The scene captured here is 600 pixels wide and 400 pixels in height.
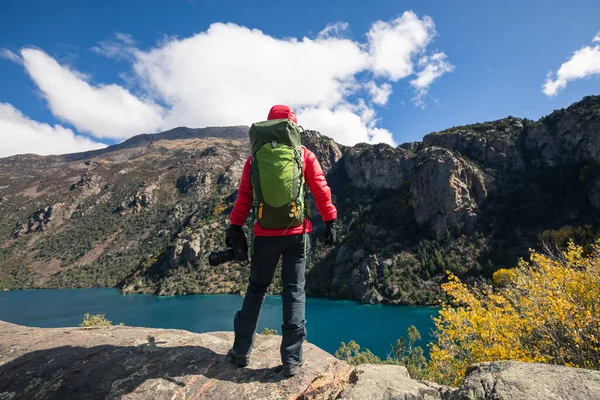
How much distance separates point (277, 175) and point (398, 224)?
128m

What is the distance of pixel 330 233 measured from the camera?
410 cm

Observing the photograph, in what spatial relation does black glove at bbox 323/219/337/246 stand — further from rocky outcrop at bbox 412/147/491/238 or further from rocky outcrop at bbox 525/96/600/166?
rocky outcrop at bbox 525/96/600/166

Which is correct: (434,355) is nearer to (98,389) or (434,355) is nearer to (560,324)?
(560,324)

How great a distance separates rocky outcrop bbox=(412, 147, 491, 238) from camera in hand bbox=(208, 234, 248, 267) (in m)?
114

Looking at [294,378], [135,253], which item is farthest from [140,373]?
[135,253]

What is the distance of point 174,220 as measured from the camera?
7185 inches

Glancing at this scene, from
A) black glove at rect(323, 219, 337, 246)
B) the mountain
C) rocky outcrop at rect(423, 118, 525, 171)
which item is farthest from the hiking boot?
rocky outcrop at rect(423, 118, 525, 171)

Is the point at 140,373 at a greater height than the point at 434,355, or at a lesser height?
greater

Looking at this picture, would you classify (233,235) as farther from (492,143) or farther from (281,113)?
(492,143)

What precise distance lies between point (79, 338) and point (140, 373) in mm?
2040

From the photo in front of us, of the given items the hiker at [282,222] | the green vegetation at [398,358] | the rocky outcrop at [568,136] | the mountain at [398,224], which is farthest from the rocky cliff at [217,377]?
the rocky outcrop at [568,136]

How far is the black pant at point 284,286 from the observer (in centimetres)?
363

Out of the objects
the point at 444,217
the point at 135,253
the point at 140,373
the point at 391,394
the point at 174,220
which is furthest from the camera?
the point at 174,220

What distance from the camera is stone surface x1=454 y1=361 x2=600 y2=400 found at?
2203 millimetres
